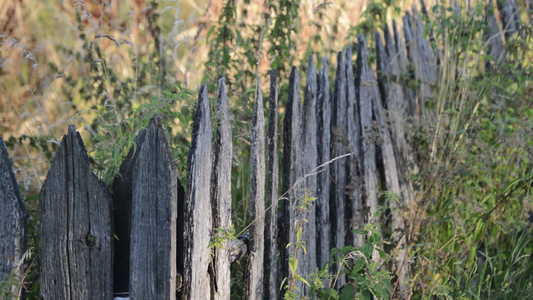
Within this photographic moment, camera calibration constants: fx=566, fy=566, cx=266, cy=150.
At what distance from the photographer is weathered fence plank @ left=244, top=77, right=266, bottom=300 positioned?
6.79ft

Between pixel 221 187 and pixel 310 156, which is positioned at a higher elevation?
pixel 310 156

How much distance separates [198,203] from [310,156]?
2.89 ft

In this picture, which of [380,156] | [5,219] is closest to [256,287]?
[5,219]

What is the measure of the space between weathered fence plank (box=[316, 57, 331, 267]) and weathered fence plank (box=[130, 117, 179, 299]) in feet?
3.52

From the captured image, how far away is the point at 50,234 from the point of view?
170cm

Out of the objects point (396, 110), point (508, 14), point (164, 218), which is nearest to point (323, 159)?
point (396, 110)

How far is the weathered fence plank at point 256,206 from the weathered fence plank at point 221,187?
0.17 metres

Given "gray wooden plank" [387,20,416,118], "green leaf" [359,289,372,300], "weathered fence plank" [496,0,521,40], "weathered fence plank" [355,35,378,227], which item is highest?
"weathered fence plank" [496,0,521,40]

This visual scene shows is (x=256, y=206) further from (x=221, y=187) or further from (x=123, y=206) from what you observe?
(x=123, y=206)

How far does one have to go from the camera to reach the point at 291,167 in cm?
232

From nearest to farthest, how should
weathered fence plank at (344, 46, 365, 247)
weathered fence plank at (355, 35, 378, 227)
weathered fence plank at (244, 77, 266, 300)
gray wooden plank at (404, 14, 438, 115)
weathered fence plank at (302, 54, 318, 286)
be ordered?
1. weathered fence plank at (244, 77, 266, 300)
2. weathered fence plank at (302, 54, 318, 286)
3. weathered fence plank at (344, 46, 365, 247)
4. weathered fence plank at (355, 35, 378, 227)
5. gray wooden plank at (404, 14, 438, 115)

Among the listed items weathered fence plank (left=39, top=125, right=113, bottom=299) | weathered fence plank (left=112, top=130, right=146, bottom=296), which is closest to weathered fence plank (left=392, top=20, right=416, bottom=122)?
weathered fence plank (left=112, top=130, right=146, bottom=296)

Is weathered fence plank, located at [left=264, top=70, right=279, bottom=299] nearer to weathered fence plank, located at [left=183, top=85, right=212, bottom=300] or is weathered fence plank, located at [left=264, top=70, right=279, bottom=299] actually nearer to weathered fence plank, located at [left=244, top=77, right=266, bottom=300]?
weathered fence plank, located at [left=244, top=77, right=266, bottom=300]

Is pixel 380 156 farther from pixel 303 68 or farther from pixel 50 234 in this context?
pixel 50 234
